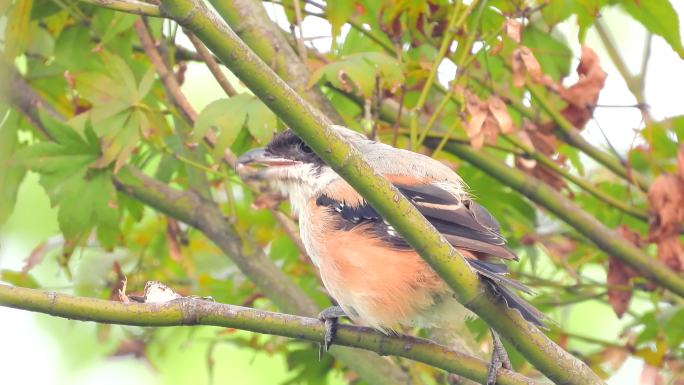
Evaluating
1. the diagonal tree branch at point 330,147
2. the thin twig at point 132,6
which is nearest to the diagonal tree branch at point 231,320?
the diagonal tree branch at point 330,147

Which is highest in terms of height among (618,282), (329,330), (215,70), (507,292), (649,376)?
(215,70)

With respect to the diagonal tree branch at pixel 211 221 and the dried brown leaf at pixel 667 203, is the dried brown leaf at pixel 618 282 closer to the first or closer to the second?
the dried brown leaf at pixel 667 203

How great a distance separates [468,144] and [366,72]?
73cm

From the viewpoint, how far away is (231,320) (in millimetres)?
2662

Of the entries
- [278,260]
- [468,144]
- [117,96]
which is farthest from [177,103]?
[468,144]

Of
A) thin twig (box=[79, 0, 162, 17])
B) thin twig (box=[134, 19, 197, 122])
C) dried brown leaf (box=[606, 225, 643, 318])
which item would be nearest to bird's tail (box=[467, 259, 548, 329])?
thin twig (box=[79, 0, 162, 17])

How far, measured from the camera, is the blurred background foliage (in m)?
3.78

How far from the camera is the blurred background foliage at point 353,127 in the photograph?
3783mm

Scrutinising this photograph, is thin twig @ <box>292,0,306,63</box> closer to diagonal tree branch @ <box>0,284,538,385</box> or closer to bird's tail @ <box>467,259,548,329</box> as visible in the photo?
diagonal tree branch @ <box>0,284,538,385</box>

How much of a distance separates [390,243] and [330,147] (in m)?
1.15

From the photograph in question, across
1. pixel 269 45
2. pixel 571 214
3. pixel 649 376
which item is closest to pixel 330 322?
pixel 269 45

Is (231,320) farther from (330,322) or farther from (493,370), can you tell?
(493,370)

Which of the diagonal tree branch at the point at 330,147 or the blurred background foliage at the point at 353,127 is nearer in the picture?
the diagonal tree branch at the point at 330,147

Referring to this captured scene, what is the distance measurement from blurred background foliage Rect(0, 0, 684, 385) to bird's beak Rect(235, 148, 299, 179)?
9 cm
